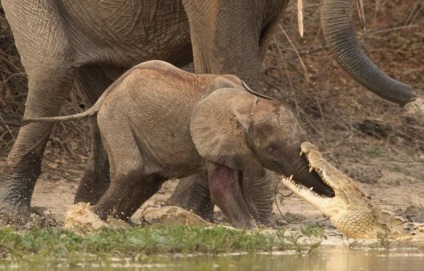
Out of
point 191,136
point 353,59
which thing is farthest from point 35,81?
point 353,59

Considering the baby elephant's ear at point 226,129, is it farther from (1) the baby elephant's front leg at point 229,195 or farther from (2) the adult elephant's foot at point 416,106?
(2) the adult elephant's foot at point 416,106

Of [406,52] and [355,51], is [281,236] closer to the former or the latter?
[355,51]

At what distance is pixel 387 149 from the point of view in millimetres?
12242

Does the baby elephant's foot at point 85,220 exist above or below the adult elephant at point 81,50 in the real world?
below

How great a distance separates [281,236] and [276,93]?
16.3ft

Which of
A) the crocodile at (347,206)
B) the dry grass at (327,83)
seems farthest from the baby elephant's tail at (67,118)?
the dry grass at (327,83)

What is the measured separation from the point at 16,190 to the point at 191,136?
73.0 inches

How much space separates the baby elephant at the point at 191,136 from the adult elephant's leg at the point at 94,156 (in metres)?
1.06

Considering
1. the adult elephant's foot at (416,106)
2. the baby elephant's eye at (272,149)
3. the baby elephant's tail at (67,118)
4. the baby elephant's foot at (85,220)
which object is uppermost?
the adult elephant's foot at (416,106)

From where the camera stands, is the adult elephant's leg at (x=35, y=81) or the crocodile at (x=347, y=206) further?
the adult elephant's leg at (x=35, y=81)

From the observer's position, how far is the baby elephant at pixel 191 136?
7957 millimetres

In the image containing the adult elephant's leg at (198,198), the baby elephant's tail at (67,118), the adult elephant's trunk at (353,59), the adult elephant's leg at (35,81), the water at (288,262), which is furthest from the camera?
the adult elephant's leg at (35,81)

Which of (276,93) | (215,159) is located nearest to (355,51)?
(215,159)

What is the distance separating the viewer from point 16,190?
9594mm
